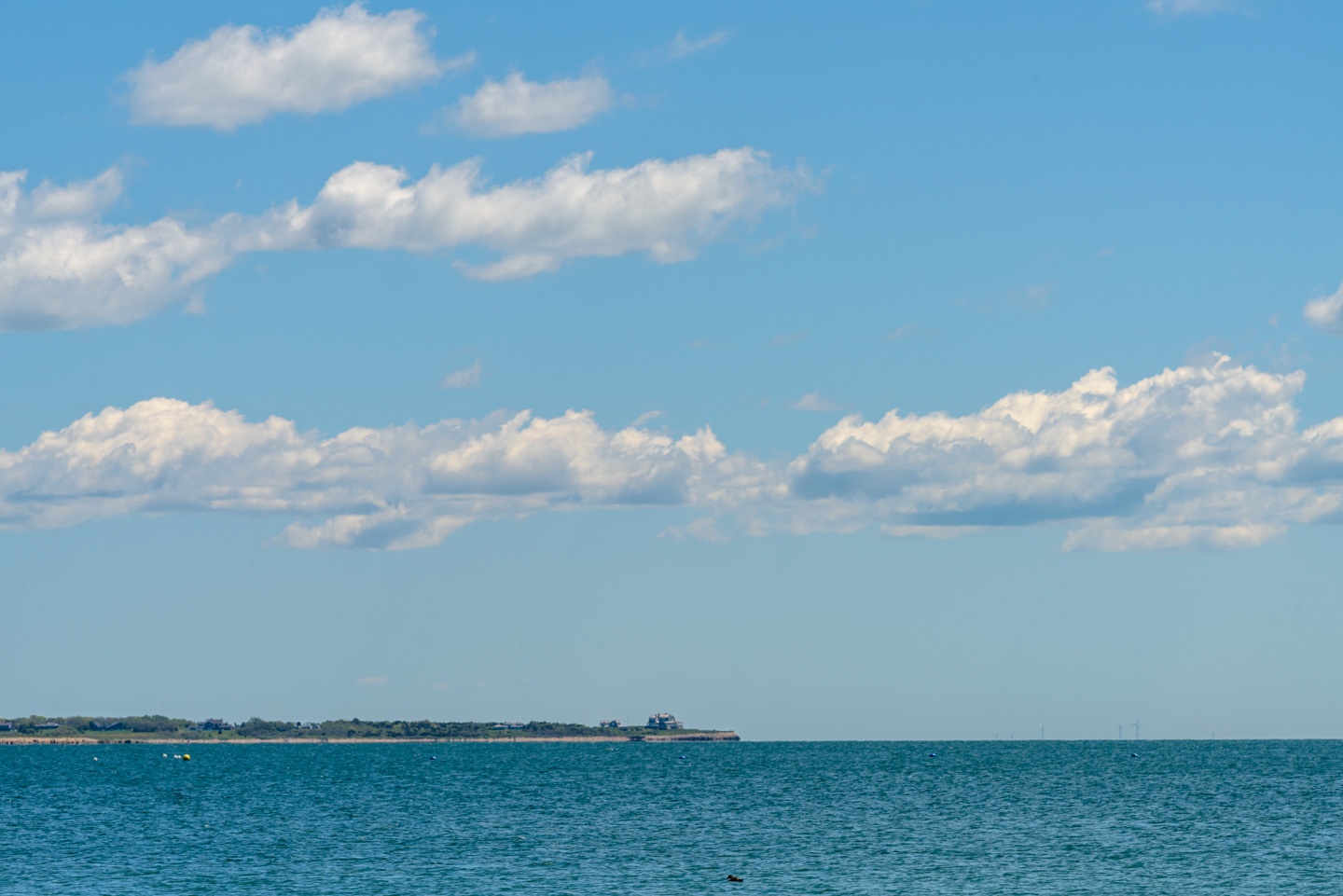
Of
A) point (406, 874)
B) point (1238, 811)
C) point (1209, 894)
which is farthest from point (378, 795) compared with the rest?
point (1209, 894)

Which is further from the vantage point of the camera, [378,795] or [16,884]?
[378,795]

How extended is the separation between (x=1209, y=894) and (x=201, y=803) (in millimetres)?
114065

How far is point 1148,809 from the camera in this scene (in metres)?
141

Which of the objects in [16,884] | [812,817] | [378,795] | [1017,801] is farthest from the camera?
[378,795]

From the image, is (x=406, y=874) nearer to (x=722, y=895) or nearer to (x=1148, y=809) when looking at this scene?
(x=722, y=895)

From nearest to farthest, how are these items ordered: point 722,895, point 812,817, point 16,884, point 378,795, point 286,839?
point 722,895 < point 16,884 < point 286,839 < point 812,817 < point 378,795

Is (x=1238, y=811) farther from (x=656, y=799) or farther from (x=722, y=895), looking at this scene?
(x=722, y=895)

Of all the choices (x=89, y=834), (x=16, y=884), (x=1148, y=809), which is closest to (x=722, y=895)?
(x=16, y=884)

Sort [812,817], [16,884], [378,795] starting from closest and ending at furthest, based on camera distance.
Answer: [16,884] → [812,817] → [378,795]

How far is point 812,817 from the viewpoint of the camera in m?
130

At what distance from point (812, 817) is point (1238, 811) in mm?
43524

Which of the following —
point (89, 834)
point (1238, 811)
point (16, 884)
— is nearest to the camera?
point (16, 884)

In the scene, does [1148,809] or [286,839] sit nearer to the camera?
[286,839]

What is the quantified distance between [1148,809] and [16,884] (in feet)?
342
